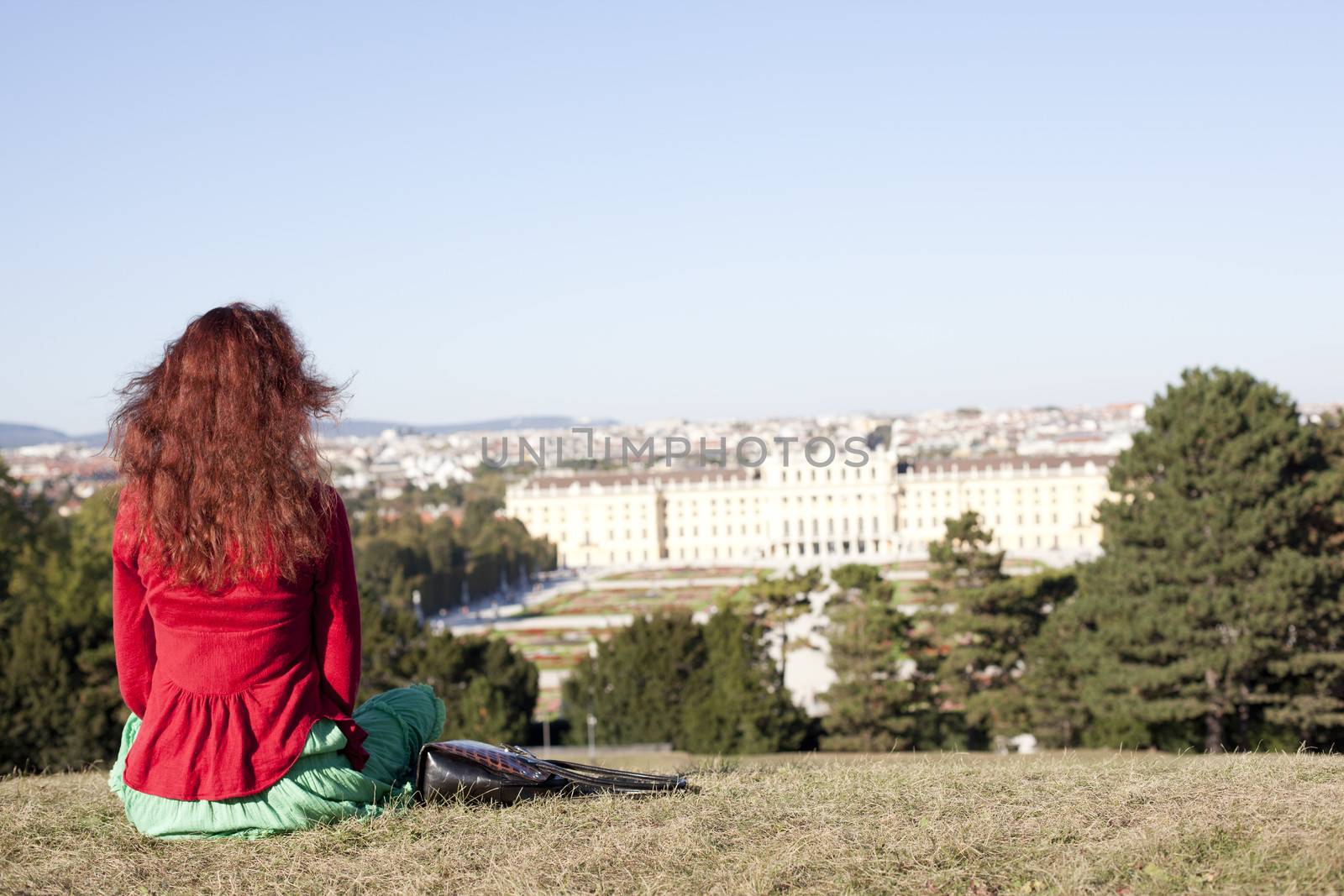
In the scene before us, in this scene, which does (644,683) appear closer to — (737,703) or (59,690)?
(737,703)

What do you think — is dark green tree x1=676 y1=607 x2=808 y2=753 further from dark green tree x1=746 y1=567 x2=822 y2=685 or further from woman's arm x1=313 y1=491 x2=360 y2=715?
woman's arm x1=313 y1=491 x2=360 y2=715

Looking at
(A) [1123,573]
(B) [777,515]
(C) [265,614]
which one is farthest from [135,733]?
(B) [777,515]

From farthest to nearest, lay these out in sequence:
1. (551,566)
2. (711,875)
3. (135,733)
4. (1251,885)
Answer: (551,566) → (135,733) → (711,875) → (1251,885)

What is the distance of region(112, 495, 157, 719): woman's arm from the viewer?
9.71 feet

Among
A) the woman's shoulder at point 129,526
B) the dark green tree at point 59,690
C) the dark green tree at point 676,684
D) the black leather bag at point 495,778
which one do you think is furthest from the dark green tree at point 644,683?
the woman's shoulder at point 129,526

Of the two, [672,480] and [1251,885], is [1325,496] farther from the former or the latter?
[672,480]

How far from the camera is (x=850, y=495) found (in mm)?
62969

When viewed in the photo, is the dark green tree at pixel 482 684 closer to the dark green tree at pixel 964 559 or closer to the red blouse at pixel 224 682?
the dark green tree at pixel 964 559

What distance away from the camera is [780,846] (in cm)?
291

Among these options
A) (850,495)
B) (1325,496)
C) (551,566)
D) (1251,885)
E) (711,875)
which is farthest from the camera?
(850,495)

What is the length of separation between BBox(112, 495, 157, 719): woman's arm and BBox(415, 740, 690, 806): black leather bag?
2.25ft

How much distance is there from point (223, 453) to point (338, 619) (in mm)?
463

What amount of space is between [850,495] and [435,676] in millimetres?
46603

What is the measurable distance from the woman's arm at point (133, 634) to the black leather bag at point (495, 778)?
686mm
